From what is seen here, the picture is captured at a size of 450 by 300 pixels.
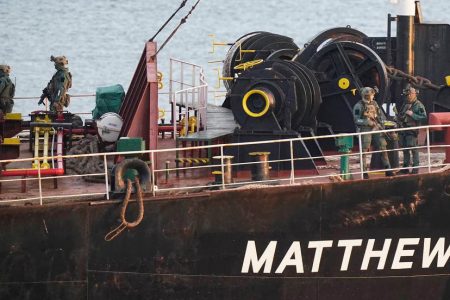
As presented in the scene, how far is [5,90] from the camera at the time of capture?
28.8 metres

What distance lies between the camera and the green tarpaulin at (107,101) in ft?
96.3

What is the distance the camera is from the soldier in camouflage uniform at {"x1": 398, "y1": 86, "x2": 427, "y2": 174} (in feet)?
81.1

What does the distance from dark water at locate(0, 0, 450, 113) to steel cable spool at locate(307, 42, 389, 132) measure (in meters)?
38.7

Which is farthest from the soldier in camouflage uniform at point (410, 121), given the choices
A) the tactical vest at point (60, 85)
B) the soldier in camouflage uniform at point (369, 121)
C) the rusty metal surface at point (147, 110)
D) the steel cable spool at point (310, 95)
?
the tactical vest at point (60, 85)

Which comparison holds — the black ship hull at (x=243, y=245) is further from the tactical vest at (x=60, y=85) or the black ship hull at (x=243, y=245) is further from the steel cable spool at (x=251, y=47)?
the steel cable spool at (x=251, y=47)

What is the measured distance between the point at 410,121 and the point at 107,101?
7.00 meters

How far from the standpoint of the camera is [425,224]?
23.6 meters

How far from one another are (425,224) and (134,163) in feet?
15.4

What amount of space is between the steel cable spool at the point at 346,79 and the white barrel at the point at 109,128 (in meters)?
3.72

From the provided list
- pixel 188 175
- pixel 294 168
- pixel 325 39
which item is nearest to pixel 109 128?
pixel 188 175

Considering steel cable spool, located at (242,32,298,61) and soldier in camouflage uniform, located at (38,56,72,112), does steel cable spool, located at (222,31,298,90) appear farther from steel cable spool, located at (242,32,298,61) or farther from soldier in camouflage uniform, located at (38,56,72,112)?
soldier in camouflage uniform, located at (38,56,72,112)

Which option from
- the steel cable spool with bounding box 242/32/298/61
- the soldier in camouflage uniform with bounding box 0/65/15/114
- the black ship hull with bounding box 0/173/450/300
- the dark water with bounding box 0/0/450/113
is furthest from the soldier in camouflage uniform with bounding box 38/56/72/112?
the dark water with bounding box 0/0/450/113

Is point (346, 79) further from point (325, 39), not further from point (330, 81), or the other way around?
point (325, 39)

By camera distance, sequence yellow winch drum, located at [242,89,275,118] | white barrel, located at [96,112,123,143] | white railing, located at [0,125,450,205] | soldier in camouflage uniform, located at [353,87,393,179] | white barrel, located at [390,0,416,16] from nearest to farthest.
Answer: white railing, located at [0,125,450,205] < soldier in camouflage uniform, located at [353,87,393,179] < yellow winch drum, located at [242,89,275,118] < white barrel, located at [96,112,123,143] < white barrel, located at [390,0,416,16]
